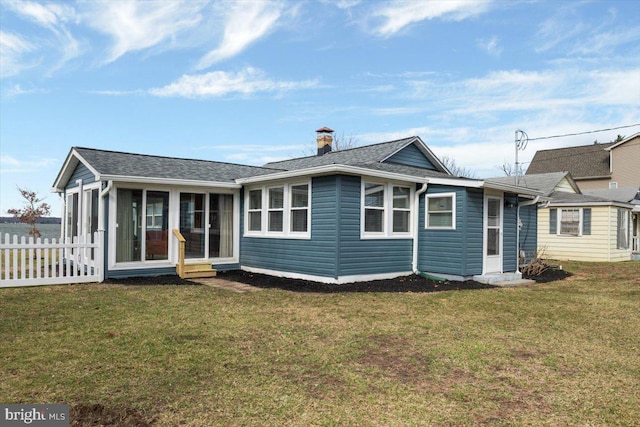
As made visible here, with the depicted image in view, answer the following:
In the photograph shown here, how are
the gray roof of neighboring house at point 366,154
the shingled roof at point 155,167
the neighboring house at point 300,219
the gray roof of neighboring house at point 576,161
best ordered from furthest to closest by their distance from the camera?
the gray roof of neighboring house at point 576,161 < the gray roof of neighboring house at point 366,154 < the shingled roof at point 155,167 < the neighboring house at point 300,219

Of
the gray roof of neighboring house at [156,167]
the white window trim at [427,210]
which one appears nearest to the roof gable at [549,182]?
the white window trim at [427,210]

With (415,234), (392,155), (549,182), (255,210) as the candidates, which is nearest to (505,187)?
(415,234)

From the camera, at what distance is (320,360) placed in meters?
4.61

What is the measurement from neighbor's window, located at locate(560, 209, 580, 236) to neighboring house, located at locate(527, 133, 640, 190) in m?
13.5

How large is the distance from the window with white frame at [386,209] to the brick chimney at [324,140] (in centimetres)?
689

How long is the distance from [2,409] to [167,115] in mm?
14551

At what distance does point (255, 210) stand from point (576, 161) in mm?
31725

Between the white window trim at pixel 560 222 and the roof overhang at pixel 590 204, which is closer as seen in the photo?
the roof overhang at pixel 590 204

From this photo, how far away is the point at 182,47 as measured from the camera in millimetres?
13742

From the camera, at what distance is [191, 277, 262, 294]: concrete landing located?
9.44 metres

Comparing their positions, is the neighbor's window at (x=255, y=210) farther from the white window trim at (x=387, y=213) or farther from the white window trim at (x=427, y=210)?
the white window trim at (x=427, y=210)

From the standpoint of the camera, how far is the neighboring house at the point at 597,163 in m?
30.5

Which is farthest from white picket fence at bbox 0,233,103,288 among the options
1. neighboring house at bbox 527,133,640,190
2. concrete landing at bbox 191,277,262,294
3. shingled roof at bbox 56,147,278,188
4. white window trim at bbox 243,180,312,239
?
neighboring house at bbox 527,133,640,190

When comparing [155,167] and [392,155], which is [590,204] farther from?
[155,167]
